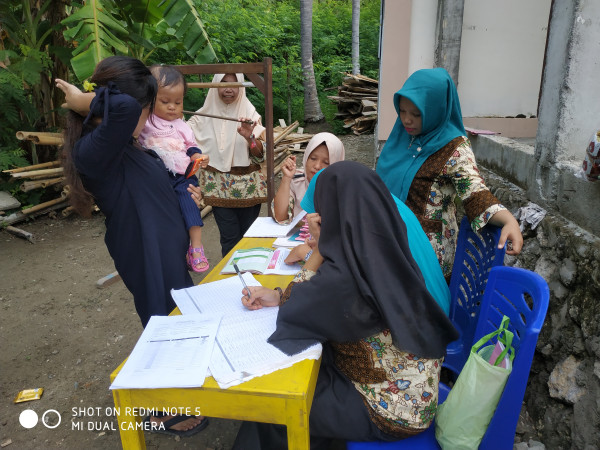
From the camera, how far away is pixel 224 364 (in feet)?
4.52

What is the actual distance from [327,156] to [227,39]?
8.70 metres

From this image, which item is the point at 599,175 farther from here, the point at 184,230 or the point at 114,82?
the point at 114,82

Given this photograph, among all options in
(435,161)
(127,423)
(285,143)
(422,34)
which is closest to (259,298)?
(127,423)

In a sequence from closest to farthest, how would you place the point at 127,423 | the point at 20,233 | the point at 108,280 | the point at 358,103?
the point at 127,423 < the point at 108,280 < the point at 20,233 < the point at 358,103

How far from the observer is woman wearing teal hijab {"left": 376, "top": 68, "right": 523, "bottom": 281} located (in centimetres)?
219

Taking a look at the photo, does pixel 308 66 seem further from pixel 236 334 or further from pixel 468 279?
pixel 236 334

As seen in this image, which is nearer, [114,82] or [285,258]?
[114,82]

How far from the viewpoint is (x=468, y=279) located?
87.4 inches

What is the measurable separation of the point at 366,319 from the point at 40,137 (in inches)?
222

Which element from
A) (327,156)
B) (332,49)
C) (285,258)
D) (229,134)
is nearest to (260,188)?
(229,134)

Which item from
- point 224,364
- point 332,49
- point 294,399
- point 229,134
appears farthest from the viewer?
point 332,49

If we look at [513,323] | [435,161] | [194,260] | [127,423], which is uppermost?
[435,161]

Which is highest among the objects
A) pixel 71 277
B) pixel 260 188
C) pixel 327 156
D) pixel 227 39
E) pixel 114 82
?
pixel 227 39

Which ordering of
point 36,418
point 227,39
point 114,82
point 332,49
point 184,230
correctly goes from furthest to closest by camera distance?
point 332,49
point 227,39
point 36,418
point 184,230
point 114,82
